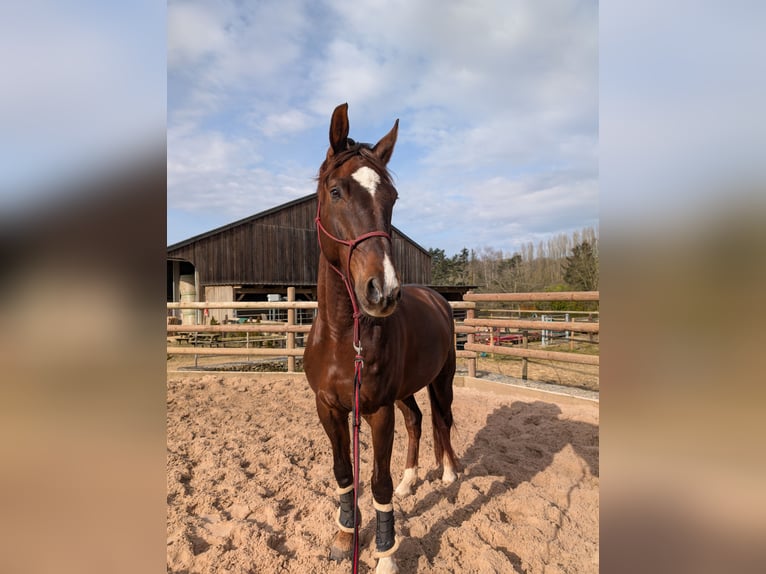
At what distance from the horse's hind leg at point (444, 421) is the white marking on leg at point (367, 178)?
228 centimetres

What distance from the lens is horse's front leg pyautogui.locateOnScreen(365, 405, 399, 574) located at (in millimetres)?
2146

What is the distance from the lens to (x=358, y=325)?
2.04 metres

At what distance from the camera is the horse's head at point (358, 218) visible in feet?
5.39

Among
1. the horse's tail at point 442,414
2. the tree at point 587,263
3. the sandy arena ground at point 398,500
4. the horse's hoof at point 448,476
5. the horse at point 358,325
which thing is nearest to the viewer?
the tree at point 587,263

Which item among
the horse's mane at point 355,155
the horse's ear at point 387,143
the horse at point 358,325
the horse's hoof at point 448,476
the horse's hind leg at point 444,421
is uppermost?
the horse's ear at point 387,143

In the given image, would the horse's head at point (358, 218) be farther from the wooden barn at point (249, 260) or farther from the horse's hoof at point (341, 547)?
the wooden barn at point (249, 260)

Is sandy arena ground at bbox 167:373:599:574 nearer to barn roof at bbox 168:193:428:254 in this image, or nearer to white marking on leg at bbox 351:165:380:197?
white marking on leg at bbox 351:165:380:197

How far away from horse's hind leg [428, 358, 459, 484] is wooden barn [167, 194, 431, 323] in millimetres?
11821

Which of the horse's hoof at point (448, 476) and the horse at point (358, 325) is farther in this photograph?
the horse's hoof at point (448, 476)

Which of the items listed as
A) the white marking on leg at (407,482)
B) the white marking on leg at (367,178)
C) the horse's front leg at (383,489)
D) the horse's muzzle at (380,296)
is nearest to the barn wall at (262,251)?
the white marking on leg at (407,482)

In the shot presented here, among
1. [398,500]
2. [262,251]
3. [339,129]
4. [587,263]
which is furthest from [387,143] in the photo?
[262,251]
